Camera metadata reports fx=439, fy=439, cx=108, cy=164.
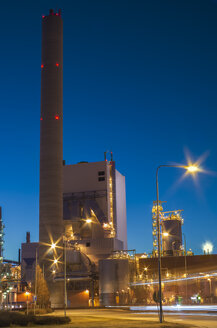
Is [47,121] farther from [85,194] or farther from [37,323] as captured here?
[37,323]

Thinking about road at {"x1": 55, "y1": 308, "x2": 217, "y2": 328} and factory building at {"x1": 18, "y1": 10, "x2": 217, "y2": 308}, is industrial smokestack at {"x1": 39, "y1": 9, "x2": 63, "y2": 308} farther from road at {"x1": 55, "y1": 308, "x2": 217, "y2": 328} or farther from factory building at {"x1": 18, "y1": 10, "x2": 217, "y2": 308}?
road at {"x1": 55, "y1": 308, "x2": 217, "y2": 328}

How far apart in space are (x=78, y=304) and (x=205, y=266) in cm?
2695

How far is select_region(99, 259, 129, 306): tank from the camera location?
77125mm

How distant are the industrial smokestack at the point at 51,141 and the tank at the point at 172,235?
94.7 ft

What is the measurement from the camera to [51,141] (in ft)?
272

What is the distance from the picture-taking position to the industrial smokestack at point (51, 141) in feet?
262

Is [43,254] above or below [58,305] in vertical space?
above

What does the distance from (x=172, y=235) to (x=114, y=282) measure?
2515 centimetres

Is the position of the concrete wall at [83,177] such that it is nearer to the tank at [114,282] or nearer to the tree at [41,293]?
the tank at [114,282]

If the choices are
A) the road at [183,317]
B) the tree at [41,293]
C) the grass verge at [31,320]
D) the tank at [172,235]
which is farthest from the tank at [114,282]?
the grass verge at [31,320]

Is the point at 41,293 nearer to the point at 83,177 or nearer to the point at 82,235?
the point at 82,235

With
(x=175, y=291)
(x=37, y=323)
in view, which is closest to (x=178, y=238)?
(x=175, y=291)

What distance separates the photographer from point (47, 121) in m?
83.6

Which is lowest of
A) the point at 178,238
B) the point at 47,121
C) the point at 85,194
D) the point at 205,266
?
the point at 205,266
